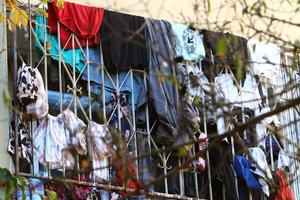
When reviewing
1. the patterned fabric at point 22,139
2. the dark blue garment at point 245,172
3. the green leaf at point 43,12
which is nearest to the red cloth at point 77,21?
the green leaf at point 43,12

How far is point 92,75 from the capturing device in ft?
28.4

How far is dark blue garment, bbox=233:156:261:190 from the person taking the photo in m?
9.15

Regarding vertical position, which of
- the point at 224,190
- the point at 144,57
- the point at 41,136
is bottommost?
the point at 224,190

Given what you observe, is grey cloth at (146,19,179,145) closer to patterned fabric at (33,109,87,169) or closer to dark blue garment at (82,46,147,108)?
dark blue garment at (82,46,147,108)

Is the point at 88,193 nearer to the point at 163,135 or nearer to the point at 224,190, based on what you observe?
the point at 163,135

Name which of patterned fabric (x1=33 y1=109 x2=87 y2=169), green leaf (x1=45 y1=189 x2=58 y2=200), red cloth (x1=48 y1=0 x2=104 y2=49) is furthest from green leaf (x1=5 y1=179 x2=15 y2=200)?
red cloth (x1=48 y1=0 x2=104 y2=49)

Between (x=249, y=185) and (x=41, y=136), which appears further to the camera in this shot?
(x=249, y=185)

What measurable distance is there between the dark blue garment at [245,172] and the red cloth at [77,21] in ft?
5.37

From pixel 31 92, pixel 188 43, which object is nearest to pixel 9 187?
pixel 31 92

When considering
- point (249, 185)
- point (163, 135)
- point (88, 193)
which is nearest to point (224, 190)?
point (249, 185)

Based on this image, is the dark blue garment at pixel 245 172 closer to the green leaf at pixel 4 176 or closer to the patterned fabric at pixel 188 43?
the patterned fabric at pixel 188 43

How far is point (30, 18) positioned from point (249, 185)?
7.96 feet

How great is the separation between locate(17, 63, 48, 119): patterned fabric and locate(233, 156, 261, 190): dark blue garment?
75.8 inches

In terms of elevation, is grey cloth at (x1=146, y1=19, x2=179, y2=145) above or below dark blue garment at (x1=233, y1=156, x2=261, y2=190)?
above
